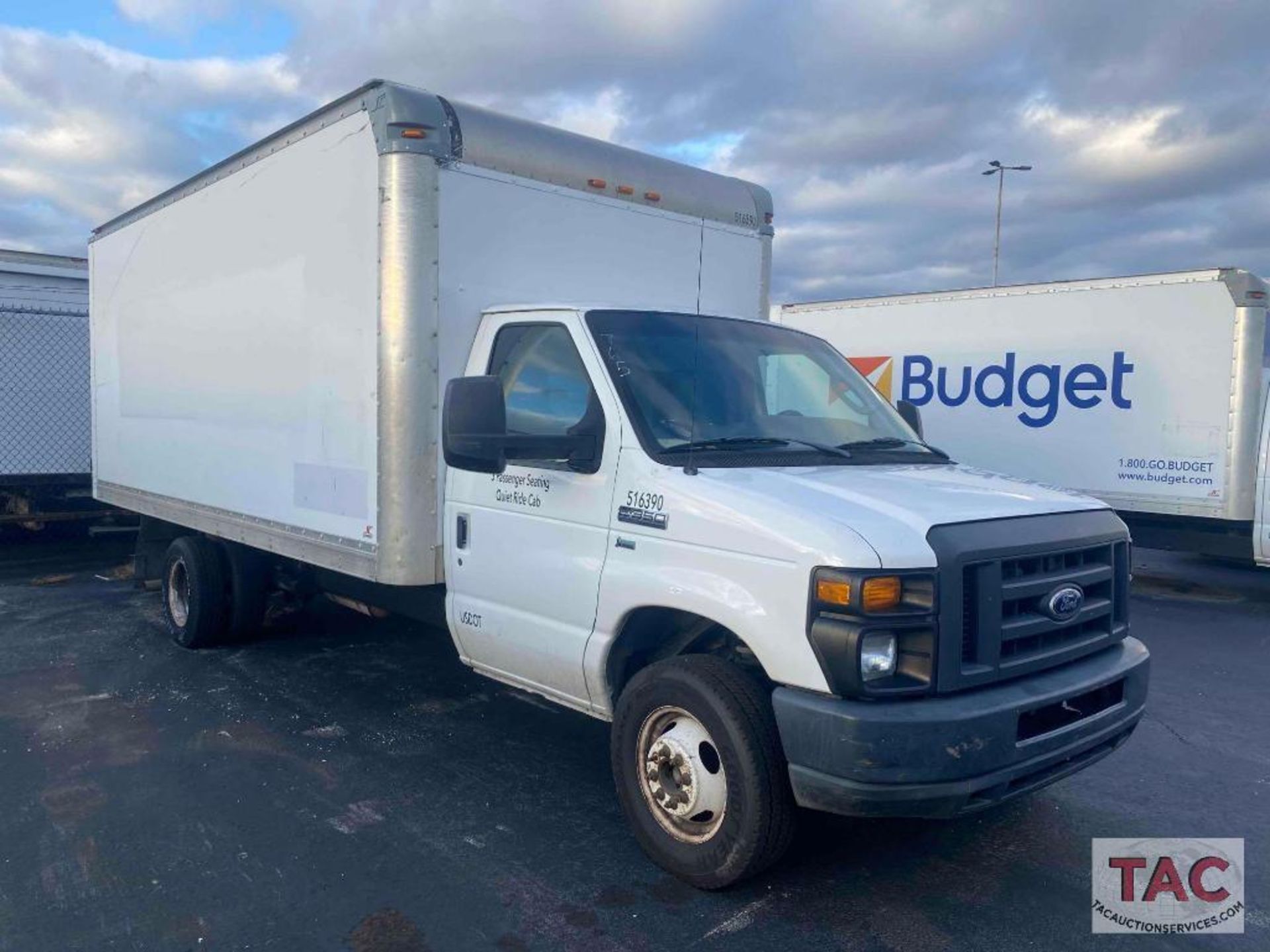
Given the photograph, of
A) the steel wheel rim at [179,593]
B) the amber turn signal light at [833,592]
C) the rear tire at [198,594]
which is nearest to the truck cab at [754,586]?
the amber turn signal light at [833,592]

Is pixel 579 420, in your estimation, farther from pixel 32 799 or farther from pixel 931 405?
pixel 931 405

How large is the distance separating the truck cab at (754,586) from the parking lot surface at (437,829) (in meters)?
0.49

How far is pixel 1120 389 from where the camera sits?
9969 millimetres

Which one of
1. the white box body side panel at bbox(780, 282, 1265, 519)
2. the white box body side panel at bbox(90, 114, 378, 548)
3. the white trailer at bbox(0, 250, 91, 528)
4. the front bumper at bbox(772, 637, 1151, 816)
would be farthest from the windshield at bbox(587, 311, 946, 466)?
the white trailer at bbox(0, 250, 91, 528)

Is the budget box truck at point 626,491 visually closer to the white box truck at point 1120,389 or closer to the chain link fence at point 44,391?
the white box truck at point 1120,389

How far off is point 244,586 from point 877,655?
207 inches

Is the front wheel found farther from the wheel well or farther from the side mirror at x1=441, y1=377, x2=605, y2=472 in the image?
the side mirror at x1=441, y1=377, x2=605, y2=472

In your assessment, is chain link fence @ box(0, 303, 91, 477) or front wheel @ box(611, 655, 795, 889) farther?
chain link fence @ box(0, 303, 91, 477)

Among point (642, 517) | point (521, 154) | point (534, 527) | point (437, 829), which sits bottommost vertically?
point (437, 829)

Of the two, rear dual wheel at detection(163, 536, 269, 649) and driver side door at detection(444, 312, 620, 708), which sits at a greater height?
driver side door at detection(444, 312, 620, 708)

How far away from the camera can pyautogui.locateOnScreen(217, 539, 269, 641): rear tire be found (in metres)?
7.14

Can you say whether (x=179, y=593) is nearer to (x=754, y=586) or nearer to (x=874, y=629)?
(x=754, y=586)

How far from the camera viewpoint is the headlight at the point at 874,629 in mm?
3260

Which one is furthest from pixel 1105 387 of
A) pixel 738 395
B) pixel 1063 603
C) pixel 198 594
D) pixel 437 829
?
pixel 198 594
